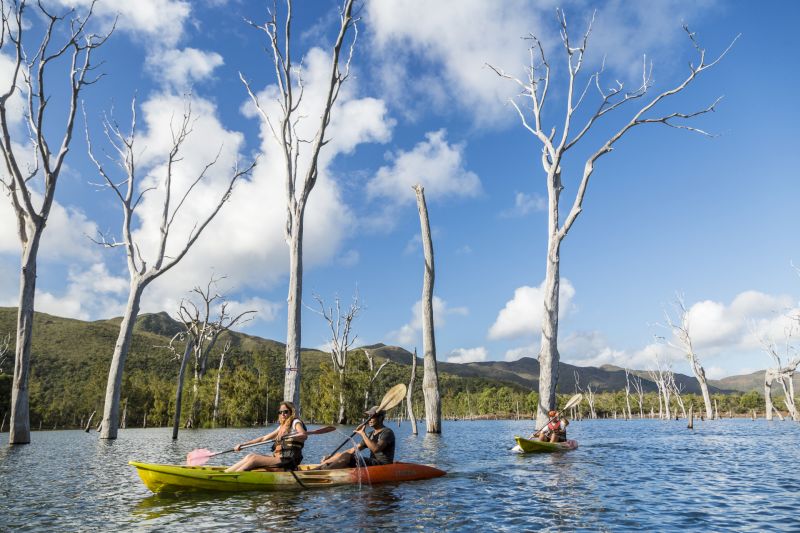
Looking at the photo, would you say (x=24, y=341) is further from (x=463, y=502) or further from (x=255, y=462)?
(x=463, y=502)

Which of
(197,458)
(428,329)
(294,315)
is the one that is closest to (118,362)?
(294,315)

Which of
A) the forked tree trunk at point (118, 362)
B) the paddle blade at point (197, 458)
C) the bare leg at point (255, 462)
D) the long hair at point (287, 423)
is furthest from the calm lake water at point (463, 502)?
the forked tree trunk at point (118, 362)

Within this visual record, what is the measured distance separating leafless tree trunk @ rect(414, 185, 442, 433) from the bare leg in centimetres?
1520

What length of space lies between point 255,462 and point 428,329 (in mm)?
16496

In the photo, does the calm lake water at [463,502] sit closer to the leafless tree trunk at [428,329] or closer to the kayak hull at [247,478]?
the kayak hull at [247,478]

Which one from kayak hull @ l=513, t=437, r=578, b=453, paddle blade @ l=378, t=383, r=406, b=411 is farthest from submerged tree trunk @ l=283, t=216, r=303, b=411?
kayak hull @ l=513, t=437, r=578, b=453

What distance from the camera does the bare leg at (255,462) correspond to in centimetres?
1102

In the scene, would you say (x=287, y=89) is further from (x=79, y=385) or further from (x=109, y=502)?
(x=79, y=385)

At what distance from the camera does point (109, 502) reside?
9844 mm

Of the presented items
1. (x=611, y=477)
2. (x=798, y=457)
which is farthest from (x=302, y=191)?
(x=798, y=457)

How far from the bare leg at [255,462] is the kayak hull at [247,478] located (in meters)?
0.40

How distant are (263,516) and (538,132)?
67.9ft

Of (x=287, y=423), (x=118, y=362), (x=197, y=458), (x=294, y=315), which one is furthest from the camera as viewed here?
(x=118, y=362)

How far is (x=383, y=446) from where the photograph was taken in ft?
40.2
